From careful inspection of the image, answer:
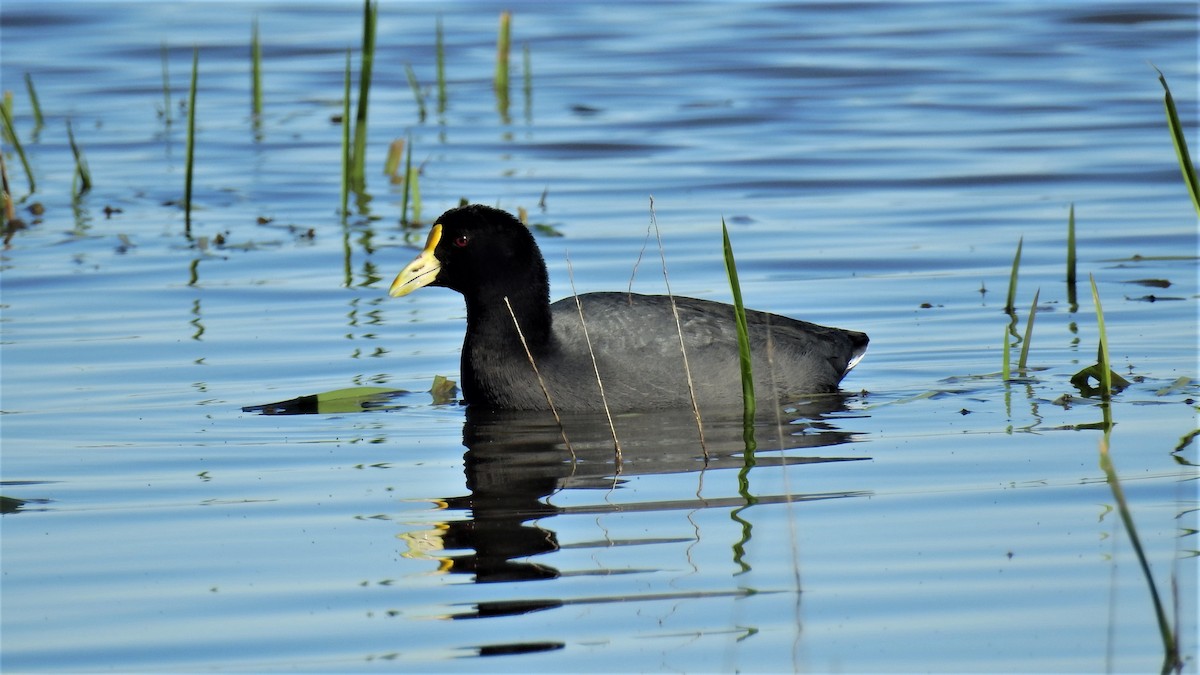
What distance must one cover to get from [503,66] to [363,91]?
6679 millimetres

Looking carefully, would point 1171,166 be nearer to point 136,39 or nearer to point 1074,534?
point 1074,534

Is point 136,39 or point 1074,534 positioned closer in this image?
point 1074,534

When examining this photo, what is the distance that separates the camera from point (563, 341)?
7070mm

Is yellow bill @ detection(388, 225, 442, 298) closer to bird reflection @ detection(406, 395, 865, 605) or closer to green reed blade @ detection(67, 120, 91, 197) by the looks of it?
bird reflection @ detection(406, 395, 865, 605)

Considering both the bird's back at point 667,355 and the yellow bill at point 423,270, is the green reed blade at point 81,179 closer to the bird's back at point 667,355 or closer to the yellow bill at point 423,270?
the yellow bill at point 423,270

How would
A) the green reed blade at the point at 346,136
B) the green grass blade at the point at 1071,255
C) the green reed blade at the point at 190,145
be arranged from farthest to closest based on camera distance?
the green reed blade at the point at 346,136 < the green reed blade at the point at 190,145 < the green grass blade at the point at 1071,255

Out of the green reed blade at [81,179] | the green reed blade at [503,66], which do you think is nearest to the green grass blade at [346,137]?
the green reed blade at [81,179]

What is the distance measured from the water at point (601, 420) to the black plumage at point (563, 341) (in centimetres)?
18

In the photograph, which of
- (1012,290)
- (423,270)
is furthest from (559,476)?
(1012,290)

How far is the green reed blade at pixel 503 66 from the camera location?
1634cm

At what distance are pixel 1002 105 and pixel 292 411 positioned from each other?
11.1 m

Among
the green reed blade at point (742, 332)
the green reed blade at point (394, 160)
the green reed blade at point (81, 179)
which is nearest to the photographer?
the green reed blade at point (742, 332)

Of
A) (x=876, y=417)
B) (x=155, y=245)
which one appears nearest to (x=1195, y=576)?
(x=876, y=417)

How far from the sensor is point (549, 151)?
1434 centimetres
